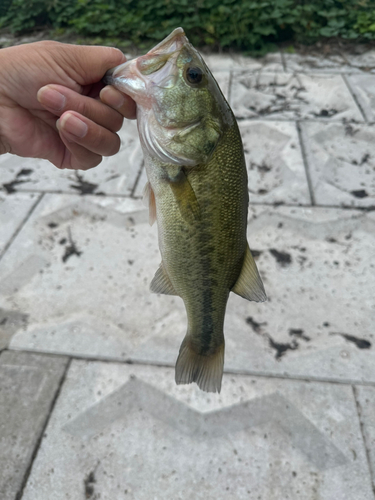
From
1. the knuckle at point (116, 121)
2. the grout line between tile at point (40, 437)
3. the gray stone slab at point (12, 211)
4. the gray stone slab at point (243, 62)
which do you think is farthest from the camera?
the gray stone slab at point (243, 62)

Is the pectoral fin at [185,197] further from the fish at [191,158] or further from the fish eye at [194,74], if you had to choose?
the fish eye at [194,74]

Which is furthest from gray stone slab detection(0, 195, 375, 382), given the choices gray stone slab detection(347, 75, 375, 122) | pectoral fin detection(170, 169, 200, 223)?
gray stone slab detection(347, 75, 375, 122)

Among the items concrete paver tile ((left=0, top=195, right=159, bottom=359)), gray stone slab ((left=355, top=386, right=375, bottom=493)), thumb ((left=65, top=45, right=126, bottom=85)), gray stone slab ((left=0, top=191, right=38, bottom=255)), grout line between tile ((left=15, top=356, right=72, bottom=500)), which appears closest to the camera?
thumb ((left=65, top=45, right=126, bottom=85))

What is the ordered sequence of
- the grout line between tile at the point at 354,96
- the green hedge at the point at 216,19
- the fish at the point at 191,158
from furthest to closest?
the green hedge at the point at 216,19
the grout line between tile at the point at 354,96
the fish at the point at 191,158

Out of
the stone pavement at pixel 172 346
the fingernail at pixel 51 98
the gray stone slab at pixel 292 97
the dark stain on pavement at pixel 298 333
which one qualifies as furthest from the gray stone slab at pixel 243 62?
the fingernail at pixel 51 98

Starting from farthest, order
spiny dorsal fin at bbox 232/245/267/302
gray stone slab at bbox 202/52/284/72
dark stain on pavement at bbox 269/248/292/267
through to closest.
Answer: gray stone slab at bbox 202/52/284/72 → dark stain on pavement at bbox 269/248/292/267 → spiny dorsal fin at bbox 232/245/267/302

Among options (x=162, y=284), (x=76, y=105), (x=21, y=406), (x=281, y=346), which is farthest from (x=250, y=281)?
(x=21, y=406)

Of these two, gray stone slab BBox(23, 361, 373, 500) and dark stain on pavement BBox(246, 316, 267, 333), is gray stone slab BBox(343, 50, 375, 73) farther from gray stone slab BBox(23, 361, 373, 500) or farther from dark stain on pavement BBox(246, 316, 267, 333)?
gray stone slab BBox(23, 361, 373, 500)
